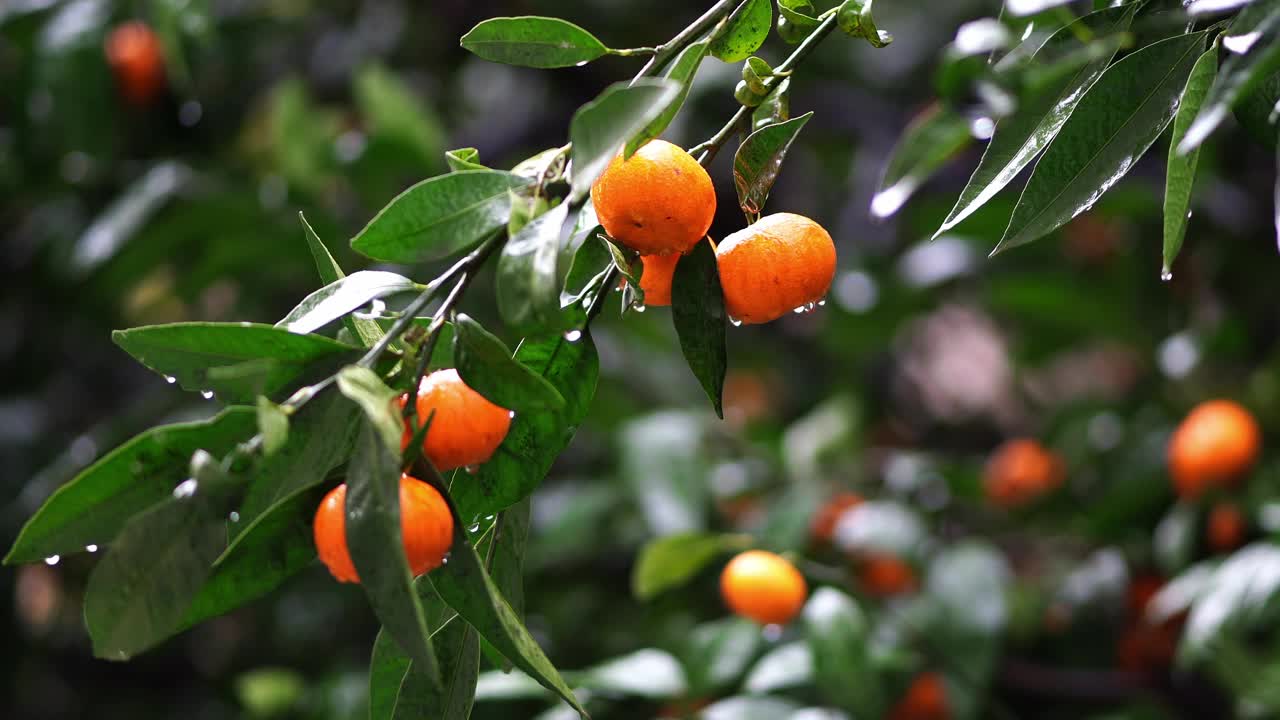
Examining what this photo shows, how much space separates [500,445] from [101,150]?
1270 mm

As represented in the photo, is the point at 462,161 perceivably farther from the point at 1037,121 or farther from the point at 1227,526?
the point at 1227,526

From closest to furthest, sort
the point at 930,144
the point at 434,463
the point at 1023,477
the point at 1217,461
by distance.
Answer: the point at 930,144
the point at 434,463
the point at 1217,461
the point at 1023,477

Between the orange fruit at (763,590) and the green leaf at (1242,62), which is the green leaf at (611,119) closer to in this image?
the green leaf at (1242,62)

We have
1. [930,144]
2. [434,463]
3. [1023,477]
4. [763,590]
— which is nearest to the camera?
[930,144]

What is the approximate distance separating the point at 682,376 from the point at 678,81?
125 cm

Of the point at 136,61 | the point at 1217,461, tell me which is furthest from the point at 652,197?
the point at 136,61

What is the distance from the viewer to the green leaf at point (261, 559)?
1.39ft

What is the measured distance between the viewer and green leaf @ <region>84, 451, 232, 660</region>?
0.40m

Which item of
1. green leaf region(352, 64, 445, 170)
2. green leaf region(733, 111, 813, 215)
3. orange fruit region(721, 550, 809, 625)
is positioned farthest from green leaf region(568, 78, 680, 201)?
green leaf region(352, 64, 445, 170)

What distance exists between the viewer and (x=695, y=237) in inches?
19.3

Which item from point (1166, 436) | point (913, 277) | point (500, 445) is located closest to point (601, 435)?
point (913, 277)

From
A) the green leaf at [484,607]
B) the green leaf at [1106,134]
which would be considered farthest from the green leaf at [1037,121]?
the green leaf at [484,607]

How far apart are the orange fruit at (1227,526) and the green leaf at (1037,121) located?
812 mm

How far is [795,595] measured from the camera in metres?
0.91
